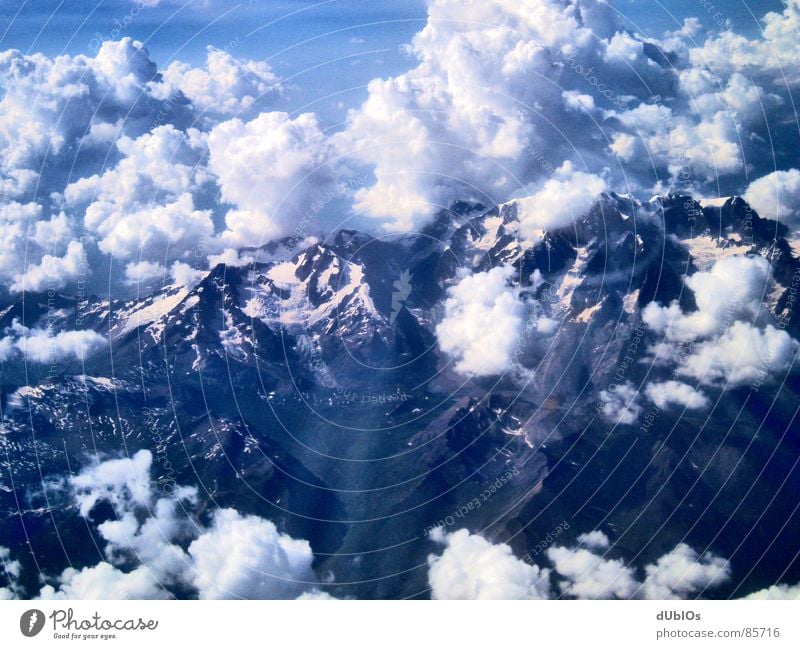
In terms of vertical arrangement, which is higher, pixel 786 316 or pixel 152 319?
pixel 152 319

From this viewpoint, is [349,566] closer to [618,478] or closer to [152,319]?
[152,319]

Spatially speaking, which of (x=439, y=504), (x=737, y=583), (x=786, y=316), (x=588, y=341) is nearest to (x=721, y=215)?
(x=786, y=316)

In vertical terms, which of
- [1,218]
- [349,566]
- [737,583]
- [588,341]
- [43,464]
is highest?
[1,218]

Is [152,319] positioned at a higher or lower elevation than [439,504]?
higher

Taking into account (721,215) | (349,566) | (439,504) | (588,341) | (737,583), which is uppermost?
(721,215)

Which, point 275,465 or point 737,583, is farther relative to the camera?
point 275,465

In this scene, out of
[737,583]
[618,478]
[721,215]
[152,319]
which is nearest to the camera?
[737,583]

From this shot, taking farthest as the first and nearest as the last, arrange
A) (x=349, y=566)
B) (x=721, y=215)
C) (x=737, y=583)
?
1. (x=721, y=215)
2. (x=349, y=566)
3. (x=737, y=583)

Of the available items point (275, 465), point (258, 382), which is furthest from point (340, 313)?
point (275, 465)

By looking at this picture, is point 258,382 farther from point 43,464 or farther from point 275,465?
point 43,464
